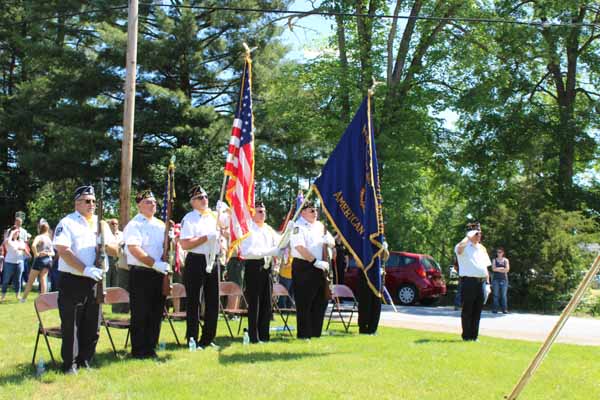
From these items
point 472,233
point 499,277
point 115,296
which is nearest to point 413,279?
point 499,277

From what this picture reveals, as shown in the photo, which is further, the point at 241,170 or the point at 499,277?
the point at 499,277

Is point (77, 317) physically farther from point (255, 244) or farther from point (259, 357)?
point (255, 244)

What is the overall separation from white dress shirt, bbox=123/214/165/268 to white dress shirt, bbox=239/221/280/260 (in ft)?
5.21

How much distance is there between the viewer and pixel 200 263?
29.0ft

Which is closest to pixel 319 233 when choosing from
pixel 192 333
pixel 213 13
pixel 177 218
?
pixel 192 333

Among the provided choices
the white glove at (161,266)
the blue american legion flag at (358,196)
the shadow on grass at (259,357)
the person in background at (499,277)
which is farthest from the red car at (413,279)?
the white glove at (161,266)

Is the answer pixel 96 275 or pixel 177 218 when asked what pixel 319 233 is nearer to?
pixel 96 275

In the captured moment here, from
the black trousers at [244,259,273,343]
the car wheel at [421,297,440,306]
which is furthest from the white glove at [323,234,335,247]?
the car wheel at [421,297,440,306]

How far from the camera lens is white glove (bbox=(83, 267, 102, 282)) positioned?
7.09 metres

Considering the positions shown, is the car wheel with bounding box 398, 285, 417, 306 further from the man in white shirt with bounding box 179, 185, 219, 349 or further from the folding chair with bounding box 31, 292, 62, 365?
the folding chair with bounding box 31, 292, 62, 365

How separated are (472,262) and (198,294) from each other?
Result: 472cm

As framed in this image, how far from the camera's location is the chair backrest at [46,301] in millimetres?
7582

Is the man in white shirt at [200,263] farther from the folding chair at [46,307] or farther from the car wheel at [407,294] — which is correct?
the car wheel at [407,294]

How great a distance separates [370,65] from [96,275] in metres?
19.6
